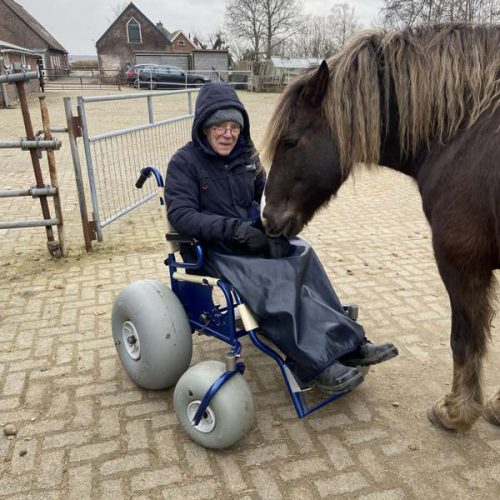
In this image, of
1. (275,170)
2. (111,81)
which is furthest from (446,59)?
(111,81)

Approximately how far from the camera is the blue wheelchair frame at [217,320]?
2.12 meters

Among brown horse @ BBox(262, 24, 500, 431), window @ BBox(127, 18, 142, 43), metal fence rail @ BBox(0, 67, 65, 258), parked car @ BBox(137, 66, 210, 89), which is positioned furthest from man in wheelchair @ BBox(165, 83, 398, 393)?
window @ BBox(127, 18, 142, 43)

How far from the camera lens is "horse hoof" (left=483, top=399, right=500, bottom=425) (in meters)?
2.34

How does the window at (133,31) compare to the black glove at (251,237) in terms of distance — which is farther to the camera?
the window at (133,31)

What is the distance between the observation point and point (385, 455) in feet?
7.05

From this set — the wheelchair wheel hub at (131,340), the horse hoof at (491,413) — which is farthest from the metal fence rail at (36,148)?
the horse hoof at (491,413)

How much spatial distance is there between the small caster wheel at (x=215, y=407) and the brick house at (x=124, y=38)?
53818 millimetres

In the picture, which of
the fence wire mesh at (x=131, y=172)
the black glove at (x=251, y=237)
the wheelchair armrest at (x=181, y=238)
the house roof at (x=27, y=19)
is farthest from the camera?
the house roof at (x=27, y=19)

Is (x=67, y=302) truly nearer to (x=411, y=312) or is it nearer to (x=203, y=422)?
(x=203, y=422)

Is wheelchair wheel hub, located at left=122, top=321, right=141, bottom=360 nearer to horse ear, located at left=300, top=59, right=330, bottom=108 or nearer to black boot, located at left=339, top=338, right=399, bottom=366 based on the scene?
black boot, located at left=339, top=338, right=399, bottom=366

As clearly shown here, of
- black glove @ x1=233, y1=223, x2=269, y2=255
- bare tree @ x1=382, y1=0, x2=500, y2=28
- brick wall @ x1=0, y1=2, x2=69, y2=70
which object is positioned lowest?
black glove @ x1=233, y1=223, x2=269, y2=255

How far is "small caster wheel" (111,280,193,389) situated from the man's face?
828 millimetres

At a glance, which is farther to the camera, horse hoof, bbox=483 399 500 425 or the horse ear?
horse hoof, bbox=483 399 500 425

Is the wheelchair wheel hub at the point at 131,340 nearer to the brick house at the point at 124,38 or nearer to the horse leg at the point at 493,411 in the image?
the horse leg at the point at 493,411
